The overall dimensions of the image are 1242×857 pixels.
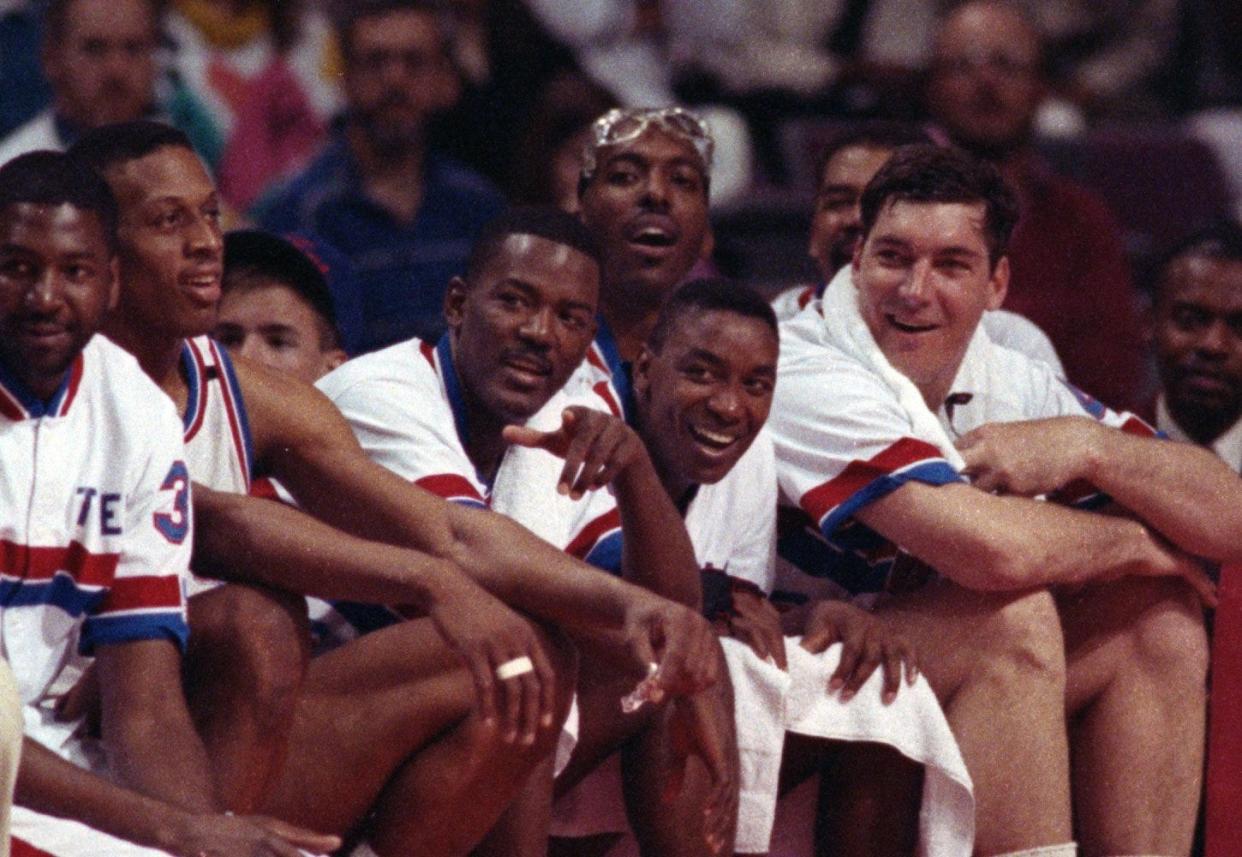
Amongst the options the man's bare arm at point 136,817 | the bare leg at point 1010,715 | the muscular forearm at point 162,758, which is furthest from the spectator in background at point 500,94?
the man's bare arm at point 136,817

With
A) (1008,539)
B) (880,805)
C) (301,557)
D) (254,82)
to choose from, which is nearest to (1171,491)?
(1008,539)

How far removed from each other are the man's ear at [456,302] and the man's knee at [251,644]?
907 millimetres

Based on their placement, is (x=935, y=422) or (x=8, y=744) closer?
(x=8, y=744)

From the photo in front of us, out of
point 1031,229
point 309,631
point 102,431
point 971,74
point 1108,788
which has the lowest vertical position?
point 1108,788

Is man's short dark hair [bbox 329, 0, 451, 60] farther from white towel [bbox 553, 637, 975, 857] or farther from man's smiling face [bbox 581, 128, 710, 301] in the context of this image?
white towel [bbox 553, 637, 975, 857]

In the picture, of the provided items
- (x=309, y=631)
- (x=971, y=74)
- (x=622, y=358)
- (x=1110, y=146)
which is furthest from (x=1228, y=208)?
(x=309, y=631)

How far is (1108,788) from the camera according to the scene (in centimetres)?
428

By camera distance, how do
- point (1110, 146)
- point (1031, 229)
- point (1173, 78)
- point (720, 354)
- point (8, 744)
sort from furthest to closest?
1. point (1173, 78)
2. point (1110, 146)
3. point (1031, 229)
4. point (720, 354)
5. point (8, 744)

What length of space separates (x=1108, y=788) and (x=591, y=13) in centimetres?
376

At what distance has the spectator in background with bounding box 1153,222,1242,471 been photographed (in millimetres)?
5500

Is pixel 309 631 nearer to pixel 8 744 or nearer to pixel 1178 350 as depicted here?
pixel 8 744

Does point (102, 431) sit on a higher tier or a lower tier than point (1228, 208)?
lower

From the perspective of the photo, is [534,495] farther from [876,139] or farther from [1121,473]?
[876,139]

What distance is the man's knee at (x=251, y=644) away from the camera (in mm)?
3520
